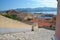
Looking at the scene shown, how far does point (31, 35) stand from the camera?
2713mm

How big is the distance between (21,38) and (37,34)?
1.21 feet

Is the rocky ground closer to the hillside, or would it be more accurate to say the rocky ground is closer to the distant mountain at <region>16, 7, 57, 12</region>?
the hillside

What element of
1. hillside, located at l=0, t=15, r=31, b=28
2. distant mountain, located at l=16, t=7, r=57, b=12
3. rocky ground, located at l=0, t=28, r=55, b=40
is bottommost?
rocky ground, located at l=0, t=28, r=55, b=40

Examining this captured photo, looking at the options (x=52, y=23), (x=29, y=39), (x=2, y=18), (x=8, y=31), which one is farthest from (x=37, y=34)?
(x=2, y=18)

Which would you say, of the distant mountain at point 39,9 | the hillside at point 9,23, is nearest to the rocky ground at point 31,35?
the hillside at point 9,23

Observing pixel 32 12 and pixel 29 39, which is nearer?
pixel 29 39

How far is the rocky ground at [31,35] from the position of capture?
2.64m

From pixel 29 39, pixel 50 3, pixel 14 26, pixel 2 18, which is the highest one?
pixel 50 3

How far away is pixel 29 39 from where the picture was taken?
8.56 ft

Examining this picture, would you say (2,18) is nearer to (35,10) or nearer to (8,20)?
(8,20)

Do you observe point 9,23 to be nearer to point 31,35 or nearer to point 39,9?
point 31,35

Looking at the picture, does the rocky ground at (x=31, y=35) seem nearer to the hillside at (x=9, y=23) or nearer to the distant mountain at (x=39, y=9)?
the hillside at (x=9, y=23)

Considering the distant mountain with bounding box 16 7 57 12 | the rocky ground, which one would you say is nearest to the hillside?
the rocky ground

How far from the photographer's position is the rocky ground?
264 cm
